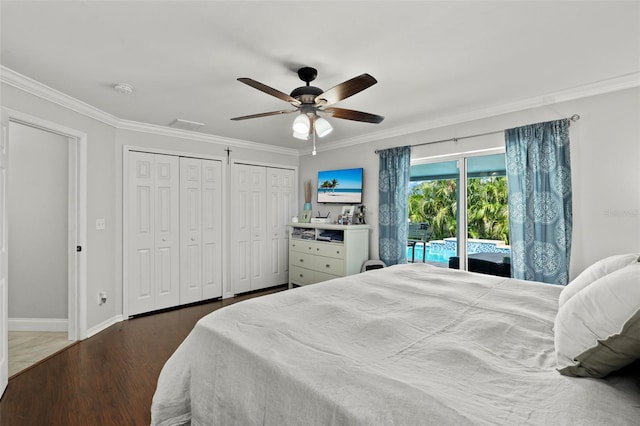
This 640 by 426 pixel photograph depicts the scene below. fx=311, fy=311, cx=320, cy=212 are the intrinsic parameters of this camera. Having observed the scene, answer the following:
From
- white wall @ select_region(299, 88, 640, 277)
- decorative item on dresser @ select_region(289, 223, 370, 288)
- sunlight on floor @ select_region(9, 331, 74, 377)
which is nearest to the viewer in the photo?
white wall @ select_region(299, 88, 640, 277)

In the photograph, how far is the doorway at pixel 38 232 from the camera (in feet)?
11.2

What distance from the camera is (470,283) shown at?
88.7 inches

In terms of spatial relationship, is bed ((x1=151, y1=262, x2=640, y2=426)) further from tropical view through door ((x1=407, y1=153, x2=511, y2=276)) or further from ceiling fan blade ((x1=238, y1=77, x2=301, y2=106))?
tropical view through door ((x1=407, y1=153, x2=511, y2=276))

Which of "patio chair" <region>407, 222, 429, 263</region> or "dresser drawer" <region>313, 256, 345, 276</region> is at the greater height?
"patio chair" <region>407, 222, 429, 263</region>

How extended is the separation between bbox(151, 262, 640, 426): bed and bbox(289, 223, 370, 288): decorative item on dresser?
219cm

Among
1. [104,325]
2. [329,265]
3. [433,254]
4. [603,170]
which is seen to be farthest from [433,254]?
[104,325]

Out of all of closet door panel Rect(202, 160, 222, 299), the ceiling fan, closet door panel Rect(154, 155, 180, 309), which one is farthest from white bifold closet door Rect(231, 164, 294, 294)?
the ceiling fan

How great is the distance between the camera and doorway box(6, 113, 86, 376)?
3422mm

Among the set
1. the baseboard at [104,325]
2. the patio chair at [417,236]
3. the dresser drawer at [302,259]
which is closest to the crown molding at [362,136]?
Result: the patio chair at [417,236]

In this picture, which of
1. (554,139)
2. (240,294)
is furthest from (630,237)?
(240,294)

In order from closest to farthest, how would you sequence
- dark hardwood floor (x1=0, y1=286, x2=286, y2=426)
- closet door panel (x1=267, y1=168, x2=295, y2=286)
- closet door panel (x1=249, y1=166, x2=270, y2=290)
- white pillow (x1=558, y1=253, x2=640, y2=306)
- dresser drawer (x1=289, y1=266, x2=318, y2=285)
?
1. white pillow (x1=558, y1=253, x2=640, y2=306)
2. dark hardwood floor (x1=0, y1=286, x2=286, y2=426)
3. dresser drawer (x1=289, y1=266, x2=318, y2=285)
4. closet door panel (x1=249, y1=166, x2=270, y2=290)
5. closet door panel (x1=267, y1=168, x2=295, y2=286)

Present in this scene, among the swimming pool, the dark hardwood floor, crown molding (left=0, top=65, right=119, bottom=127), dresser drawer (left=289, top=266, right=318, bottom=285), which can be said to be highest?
crown molding (left=0, top=65, right=119, bottom=127)

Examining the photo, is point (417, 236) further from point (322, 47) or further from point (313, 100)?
point (322, 47)

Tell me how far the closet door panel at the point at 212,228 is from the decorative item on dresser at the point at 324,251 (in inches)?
44.9
